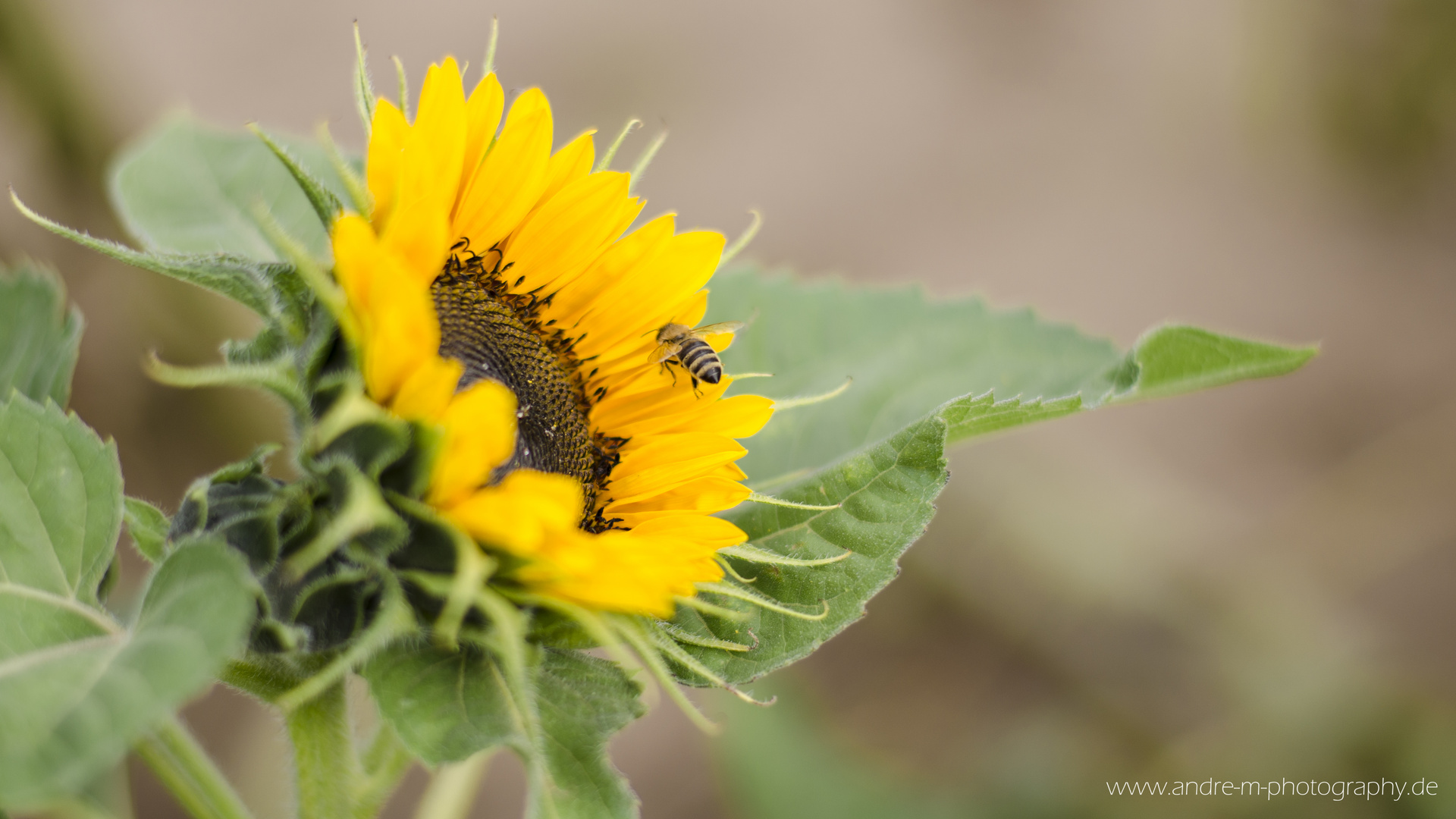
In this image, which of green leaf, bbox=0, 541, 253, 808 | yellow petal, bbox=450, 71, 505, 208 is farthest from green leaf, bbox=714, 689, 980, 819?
green leaf, bbox=0, 541, 253, 808

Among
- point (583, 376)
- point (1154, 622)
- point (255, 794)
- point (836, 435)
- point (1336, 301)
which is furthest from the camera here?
point (1336, 301)

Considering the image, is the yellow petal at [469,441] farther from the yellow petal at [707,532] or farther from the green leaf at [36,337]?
the green leaf at [36,337]

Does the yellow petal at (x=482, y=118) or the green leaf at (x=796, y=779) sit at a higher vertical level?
the yellow petal at (x=482, y=118)

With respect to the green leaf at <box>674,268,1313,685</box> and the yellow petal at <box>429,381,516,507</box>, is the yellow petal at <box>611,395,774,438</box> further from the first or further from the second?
the yellow petal at <box>429,381,516,507</box>

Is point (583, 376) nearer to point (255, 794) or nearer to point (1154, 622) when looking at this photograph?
point (255, 794)

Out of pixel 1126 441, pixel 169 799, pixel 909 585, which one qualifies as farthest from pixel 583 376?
pixel 1126 441

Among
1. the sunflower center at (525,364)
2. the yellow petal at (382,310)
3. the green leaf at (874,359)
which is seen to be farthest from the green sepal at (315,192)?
the green leaf at (874,359)

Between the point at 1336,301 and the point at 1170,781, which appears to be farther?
the point at 1336,301
